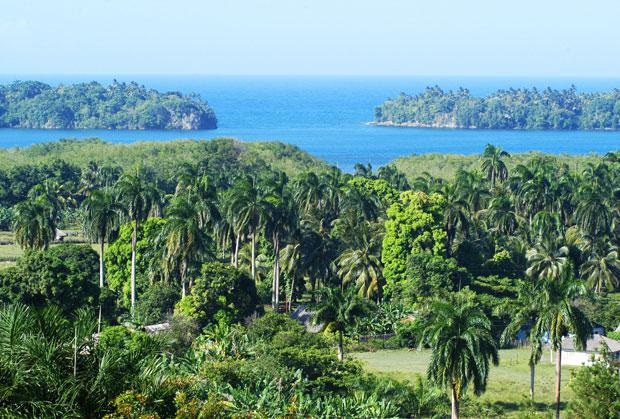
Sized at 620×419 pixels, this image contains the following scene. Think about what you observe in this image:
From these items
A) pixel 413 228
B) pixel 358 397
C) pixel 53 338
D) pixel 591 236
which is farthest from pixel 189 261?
pixel 53 338

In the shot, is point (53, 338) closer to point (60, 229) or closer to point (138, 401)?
point (138, 401)

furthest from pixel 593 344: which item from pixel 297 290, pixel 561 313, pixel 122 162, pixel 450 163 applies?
pixel 122 162

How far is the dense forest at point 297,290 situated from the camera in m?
26.4

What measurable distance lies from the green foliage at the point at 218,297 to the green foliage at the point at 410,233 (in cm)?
1431

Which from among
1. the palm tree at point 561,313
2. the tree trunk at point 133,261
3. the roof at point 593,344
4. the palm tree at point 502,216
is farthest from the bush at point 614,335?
the tree trunk at point 133,261

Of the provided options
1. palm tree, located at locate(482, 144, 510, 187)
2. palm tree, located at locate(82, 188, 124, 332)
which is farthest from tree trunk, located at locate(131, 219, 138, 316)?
palm tree, located at locate(482, 144, 510, 187)

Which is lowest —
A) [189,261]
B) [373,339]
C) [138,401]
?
[373,339]

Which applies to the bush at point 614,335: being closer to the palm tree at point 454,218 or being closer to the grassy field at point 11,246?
the palm tree at point 454,218

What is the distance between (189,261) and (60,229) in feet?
136

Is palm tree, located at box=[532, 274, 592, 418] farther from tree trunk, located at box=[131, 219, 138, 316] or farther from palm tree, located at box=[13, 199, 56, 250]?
palm tree, located at box=[13, 199, 56, 250]

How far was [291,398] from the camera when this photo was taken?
44.8m

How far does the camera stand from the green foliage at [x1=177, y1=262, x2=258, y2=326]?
6197 centimetres

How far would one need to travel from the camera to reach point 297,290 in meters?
77.6

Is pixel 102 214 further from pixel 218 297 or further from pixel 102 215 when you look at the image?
pixel 218 297
